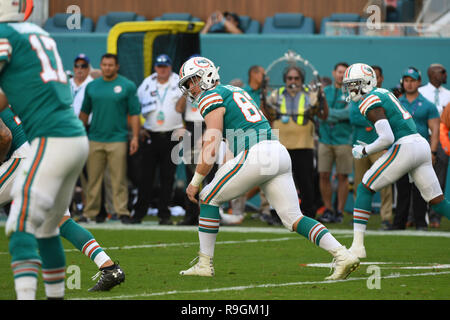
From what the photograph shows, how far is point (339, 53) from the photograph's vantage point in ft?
52.3

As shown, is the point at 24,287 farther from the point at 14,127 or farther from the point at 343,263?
the point at 343,263

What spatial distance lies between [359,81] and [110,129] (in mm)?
4817

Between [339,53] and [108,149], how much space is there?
518 centimetres

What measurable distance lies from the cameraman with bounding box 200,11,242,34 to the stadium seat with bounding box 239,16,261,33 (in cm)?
81

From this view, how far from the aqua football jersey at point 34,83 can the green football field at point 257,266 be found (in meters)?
1.47

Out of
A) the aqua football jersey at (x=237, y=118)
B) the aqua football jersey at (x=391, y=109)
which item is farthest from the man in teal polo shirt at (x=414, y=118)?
the aqua football jersey at (x=237, y=118)

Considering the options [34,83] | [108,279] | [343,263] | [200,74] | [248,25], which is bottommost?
[343,263]

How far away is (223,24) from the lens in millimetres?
17266

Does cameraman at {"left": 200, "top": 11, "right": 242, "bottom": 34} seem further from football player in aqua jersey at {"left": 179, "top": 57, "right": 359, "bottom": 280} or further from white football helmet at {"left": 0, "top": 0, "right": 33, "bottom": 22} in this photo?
white football helmet at {"left": 0, "top": 0, "right": 33, "bottom": 22}

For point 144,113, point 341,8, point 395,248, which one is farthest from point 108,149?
point 341,8

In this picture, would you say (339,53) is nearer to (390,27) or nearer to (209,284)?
(390,27)

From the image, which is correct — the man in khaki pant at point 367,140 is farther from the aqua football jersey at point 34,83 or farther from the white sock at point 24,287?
the white sock at point 24,287

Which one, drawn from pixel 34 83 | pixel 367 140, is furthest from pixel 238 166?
pixel 367 140

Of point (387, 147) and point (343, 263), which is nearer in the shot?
point (343, 263)
